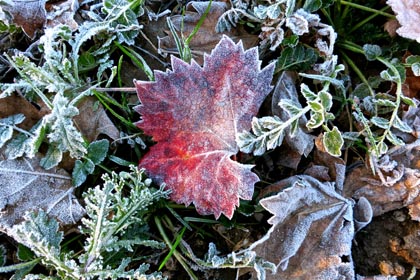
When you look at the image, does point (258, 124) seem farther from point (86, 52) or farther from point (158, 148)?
point (86, 52)

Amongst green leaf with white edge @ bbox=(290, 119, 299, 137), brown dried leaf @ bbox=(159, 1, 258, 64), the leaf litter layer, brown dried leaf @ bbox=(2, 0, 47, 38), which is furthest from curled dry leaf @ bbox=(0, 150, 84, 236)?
green leaf with white edge @ bbox=(290, 119, 299, 137)

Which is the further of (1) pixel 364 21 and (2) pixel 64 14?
(1) pixel 364 21

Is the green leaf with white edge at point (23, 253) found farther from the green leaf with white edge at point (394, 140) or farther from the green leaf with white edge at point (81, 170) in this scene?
the green leaf with white edge at point (394, 140)

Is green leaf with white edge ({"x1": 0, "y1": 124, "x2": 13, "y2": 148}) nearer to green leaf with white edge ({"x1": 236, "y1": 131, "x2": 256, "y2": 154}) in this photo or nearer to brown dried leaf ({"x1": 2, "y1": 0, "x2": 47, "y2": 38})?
brown dried leaf ({"x1": 2, "y1": 0, "x2": 47, "y2": 38})

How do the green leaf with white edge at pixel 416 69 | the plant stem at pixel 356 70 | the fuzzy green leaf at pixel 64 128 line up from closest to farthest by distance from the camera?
the fuzzy green leaf at pixel 64 128 < the green leaf with white edge at pixel 416 69 < the plant stem at pixel 356 70

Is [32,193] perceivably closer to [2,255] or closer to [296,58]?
[2,255]

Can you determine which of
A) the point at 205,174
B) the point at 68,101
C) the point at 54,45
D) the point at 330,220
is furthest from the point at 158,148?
the point at 330,220

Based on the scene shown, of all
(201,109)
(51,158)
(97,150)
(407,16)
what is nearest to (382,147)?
(407,16)

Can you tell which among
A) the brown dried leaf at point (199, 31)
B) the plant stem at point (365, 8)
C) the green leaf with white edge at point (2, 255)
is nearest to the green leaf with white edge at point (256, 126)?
the brown dried leaf at point (199, 31)
